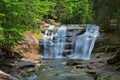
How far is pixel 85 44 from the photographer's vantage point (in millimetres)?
22078

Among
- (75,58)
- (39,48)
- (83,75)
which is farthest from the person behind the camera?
(39,48)

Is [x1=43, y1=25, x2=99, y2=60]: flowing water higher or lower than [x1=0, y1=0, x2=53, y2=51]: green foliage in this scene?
lower

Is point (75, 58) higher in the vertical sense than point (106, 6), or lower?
lower

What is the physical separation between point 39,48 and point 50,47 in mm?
896

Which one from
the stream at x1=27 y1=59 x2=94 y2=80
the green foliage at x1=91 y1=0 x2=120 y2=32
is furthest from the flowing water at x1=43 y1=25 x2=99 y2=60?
the green foliage at x1=91 y1=0 x2=120 y2=32

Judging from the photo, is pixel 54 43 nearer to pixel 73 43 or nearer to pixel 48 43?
pixel 48 43

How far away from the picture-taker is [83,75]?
559 inches

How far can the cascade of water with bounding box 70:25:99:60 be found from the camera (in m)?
21.1

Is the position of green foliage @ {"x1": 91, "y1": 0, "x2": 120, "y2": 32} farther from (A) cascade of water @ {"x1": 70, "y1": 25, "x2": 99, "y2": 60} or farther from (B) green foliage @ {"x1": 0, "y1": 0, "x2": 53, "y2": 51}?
(A) cascade of water @ {"x1": 70, "y1": 25, "x2": 99, "y2": 60}

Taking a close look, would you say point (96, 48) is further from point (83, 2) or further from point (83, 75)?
point (83, 2)

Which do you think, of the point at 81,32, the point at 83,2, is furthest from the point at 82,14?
the point at 81,32

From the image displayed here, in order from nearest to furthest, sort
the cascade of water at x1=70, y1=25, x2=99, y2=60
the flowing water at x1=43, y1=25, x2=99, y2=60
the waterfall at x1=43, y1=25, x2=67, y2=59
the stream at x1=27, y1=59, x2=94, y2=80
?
the stream at x1=27, y1=59, x2=94, y2=80 → the cascade of water at x1=70, y1=25, x2=99, y2=60 → the flowing water at x1=43, y1=25, x2=99, y2=60 → the waterfall at x1=43, y1=25, x2=67, y2=59

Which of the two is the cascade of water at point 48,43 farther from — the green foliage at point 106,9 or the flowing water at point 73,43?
the green foliage at point 106,9

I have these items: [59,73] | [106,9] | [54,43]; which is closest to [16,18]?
[59,73]
